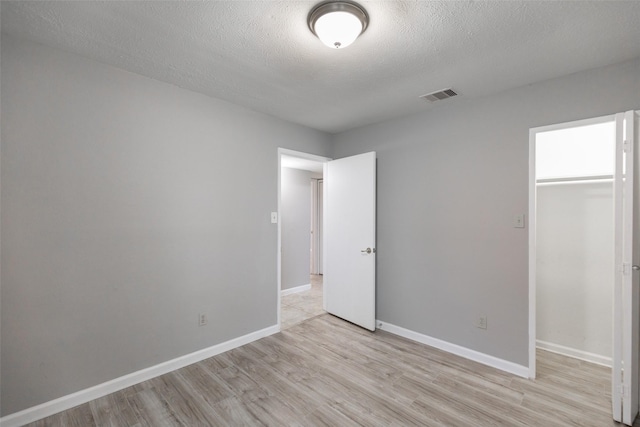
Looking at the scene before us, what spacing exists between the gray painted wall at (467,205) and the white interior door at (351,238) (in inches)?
7.6

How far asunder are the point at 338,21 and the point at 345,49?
0.42m

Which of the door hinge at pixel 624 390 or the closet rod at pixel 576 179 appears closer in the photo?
the door hinge at pixel 624 390

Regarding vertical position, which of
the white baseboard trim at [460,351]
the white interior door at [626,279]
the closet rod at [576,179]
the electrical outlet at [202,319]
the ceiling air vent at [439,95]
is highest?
the ceiling air vent at [439,95]

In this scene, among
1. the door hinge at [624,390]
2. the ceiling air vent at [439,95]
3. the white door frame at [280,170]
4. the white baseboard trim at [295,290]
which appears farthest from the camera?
the white baseboard trim at [295,290]

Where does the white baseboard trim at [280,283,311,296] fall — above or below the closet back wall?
below

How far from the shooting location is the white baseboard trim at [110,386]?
6.13 feet

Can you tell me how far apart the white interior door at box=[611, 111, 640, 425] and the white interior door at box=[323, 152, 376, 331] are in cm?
202

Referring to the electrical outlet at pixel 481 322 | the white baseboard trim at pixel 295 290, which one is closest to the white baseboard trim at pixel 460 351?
the electrical outlet at pixel 481 322

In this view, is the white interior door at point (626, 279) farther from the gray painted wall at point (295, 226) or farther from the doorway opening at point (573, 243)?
the gray painted wall at point (295, 226)

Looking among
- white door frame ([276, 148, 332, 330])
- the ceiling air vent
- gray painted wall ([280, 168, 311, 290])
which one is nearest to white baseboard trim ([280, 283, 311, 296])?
gray painted wall ([280, 168, 311, 290])

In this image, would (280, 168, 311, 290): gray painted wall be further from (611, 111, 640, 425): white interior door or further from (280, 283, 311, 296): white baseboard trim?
(611, 111, 640, 425): white interior door

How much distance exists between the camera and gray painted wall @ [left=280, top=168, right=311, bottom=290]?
16.8ft

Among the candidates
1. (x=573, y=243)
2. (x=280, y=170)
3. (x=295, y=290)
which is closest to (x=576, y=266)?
(x=573, y=243)

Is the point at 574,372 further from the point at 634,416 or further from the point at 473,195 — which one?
the point at 473,195
